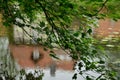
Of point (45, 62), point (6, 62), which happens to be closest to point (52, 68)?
point (45, 62)

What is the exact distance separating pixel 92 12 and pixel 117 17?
18cm

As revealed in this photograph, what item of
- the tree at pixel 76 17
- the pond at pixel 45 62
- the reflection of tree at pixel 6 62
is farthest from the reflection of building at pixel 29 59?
the tree at pixel 76 17

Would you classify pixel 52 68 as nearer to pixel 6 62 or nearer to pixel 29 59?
pixel 29 59

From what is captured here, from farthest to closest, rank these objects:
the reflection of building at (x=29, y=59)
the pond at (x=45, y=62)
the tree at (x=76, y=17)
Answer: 1. the reflection of building at (x=29, y=59)
2. the pond at (x=45, y=62)
3. the tree at (x=76, y=17)

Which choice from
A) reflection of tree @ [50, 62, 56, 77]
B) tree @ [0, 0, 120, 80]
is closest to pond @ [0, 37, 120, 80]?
reflection of tree @ [50, 62, 56, 77]

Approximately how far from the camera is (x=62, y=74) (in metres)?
6.36

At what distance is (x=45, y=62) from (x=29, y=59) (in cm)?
43

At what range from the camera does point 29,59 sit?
711 centimetres

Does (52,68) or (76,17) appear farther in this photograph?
(52,68)

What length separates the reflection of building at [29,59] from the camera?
22.0ft

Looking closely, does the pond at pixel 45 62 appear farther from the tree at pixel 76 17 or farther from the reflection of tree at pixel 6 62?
the tree at pixel 76 17

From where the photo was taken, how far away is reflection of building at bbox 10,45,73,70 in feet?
22.0

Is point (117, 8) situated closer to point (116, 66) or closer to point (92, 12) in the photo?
point (92, 12)

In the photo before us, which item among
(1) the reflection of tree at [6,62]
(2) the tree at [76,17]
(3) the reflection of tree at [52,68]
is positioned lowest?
(3) the reflection of tree at [52,68]
